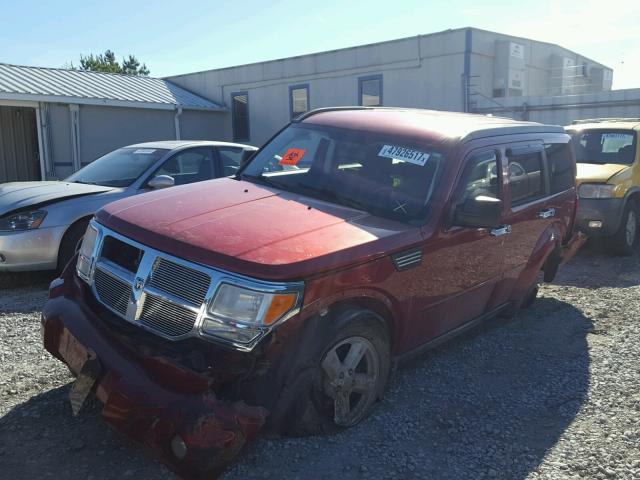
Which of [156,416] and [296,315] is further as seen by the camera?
[296,315]

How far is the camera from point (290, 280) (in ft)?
9.32

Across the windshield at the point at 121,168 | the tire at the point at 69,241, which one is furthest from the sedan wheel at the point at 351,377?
the windshield at the point at 121,168

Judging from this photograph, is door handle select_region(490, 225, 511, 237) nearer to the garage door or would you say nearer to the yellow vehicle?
the yellow vehicle

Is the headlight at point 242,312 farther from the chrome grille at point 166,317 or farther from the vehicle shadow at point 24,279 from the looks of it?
the vehicle shadow at point 24,279

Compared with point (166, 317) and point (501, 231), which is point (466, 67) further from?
point (166, 317)

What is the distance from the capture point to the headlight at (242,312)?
2.80 metres

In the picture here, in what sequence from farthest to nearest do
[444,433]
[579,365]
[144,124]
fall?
[144,124] → [579,365] → [444,433]

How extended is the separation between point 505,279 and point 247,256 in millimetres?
2643

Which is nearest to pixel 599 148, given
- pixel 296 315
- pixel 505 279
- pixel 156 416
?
pixel 505 279

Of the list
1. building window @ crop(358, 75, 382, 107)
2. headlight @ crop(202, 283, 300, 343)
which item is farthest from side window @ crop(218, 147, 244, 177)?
building window @ crop(358, 75, 382, 107)

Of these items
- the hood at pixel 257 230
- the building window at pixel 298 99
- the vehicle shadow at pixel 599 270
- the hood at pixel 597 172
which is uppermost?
the building window at pixel 298 99

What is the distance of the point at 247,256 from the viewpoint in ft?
9.41

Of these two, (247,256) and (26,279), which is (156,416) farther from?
(26,279)

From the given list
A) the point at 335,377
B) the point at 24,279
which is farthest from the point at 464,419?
the point at 24,279
